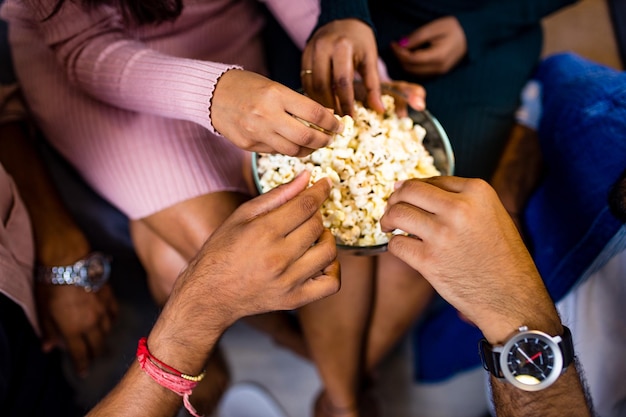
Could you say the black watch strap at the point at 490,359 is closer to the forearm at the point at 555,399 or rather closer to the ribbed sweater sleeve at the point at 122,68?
the forearm at the point at 555,399

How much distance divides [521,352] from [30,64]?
4.00ft

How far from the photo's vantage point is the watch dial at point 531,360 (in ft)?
2.72

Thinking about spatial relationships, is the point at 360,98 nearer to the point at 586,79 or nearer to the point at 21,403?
the point at 586,79

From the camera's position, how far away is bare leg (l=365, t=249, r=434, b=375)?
1294mm

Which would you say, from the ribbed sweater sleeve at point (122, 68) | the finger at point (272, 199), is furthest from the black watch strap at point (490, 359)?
the ribbed sweater sleeve at point (122, 68)

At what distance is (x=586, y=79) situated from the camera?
1.26m

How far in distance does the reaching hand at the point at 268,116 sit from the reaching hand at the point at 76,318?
0.70 m

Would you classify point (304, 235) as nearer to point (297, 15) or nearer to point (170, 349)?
point (170, 349)

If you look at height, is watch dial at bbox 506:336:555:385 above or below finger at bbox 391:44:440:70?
below

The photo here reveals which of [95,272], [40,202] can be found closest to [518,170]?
[95,272]

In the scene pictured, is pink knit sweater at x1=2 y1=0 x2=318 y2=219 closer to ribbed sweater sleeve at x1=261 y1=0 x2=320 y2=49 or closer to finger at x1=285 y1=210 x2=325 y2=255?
ribbed sweater sleeve at x1=261 y1=0 x2=320 y2=49

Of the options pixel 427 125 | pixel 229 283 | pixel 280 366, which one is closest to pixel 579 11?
pixel 427 125

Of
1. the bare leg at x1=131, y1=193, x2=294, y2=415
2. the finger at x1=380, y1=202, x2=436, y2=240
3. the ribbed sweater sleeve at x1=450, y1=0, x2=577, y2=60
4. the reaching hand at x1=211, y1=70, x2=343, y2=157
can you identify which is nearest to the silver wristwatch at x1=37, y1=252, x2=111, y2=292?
the bare leg at x1=131, y1=193, x2=294, y2=415

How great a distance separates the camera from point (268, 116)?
0.84m
